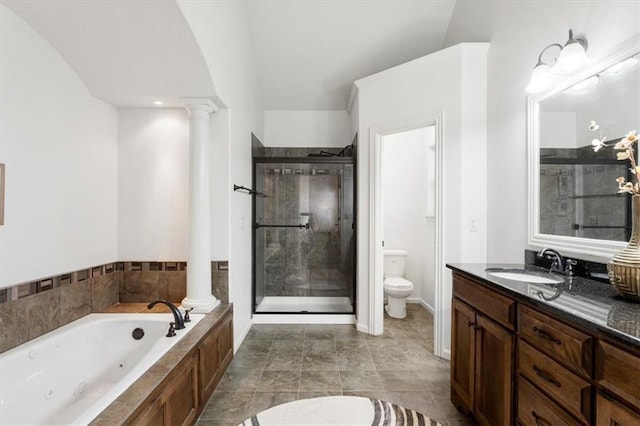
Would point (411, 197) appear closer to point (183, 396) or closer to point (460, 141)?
point (460, 141)

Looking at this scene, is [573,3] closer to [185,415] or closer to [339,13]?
[339,13]

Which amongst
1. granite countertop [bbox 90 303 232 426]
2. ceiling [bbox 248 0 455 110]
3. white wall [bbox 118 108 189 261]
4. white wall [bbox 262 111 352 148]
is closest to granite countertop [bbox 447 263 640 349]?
granite countertop [bbox 90 303 232 426]

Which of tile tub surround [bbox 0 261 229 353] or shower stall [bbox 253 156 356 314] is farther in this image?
shower stall [bbox 253 156 356 314]

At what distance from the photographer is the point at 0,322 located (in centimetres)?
153

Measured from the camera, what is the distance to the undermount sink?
63.5 inches

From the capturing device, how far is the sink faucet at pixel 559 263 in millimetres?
1602

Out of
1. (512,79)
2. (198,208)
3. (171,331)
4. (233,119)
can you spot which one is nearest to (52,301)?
(171,331)

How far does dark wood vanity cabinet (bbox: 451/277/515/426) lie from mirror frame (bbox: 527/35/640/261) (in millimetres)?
631

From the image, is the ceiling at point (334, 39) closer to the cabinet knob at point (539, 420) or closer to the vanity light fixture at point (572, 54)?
the vanity light fixture at point (572, 54)

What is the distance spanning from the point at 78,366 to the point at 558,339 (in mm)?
2597

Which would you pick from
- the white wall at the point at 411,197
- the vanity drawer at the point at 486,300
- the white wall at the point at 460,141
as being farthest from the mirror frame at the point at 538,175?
the white wall at the point at 411,197

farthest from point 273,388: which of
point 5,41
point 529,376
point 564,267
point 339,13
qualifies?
point 339,13

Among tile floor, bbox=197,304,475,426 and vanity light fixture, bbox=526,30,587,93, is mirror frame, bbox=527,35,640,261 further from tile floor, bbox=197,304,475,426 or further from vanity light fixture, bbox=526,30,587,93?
tile floor, bbox=197,304,475,426

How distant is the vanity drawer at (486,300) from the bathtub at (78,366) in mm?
1765
